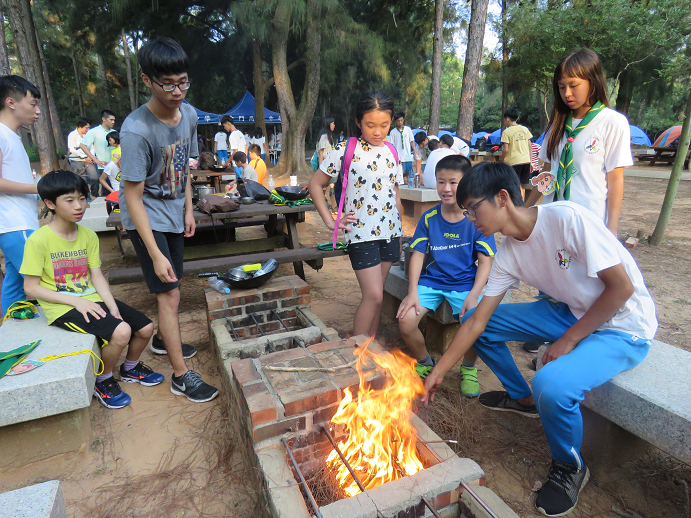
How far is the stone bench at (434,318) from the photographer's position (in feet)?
9.78

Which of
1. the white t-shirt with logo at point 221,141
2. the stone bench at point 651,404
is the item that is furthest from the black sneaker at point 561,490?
the white t-shirt with logo at point 221,141

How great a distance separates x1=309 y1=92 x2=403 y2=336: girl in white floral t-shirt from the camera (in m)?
2.68

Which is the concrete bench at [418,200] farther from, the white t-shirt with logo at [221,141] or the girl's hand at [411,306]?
the white t-shirt with logo at [221,141]

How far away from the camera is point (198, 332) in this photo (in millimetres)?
3691

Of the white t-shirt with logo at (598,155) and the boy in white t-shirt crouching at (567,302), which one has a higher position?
the white t-shirt with logo at (598,155)

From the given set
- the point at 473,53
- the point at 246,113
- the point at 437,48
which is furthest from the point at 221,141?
the point at 246,113

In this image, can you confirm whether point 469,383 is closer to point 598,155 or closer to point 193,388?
point 598,155

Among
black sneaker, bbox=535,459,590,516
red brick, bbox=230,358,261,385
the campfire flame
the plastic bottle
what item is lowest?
black sneaker, bbox=535,459,590,516

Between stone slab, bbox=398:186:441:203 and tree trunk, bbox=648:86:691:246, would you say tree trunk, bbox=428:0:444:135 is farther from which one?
tree trunk, bbox=648:86:691:246

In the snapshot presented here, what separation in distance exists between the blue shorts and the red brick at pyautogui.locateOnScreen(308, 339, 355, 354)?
0.78 meters

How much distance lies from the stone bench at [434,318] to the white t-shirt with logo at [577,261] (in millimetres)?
844

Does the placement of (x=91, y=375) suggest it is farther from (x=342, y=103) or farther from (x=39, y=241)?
(x=342, y=103)

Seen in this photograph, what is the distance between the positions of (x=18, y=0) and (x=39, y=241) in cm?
1036

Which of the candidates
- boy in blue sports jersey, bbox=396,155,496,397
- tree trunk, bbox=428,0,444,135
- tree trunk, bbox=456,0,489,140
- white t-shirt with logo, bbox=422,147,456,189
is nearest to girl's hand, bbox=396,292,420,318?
boy in blue sports jersey, bbox=396,155,496,397
